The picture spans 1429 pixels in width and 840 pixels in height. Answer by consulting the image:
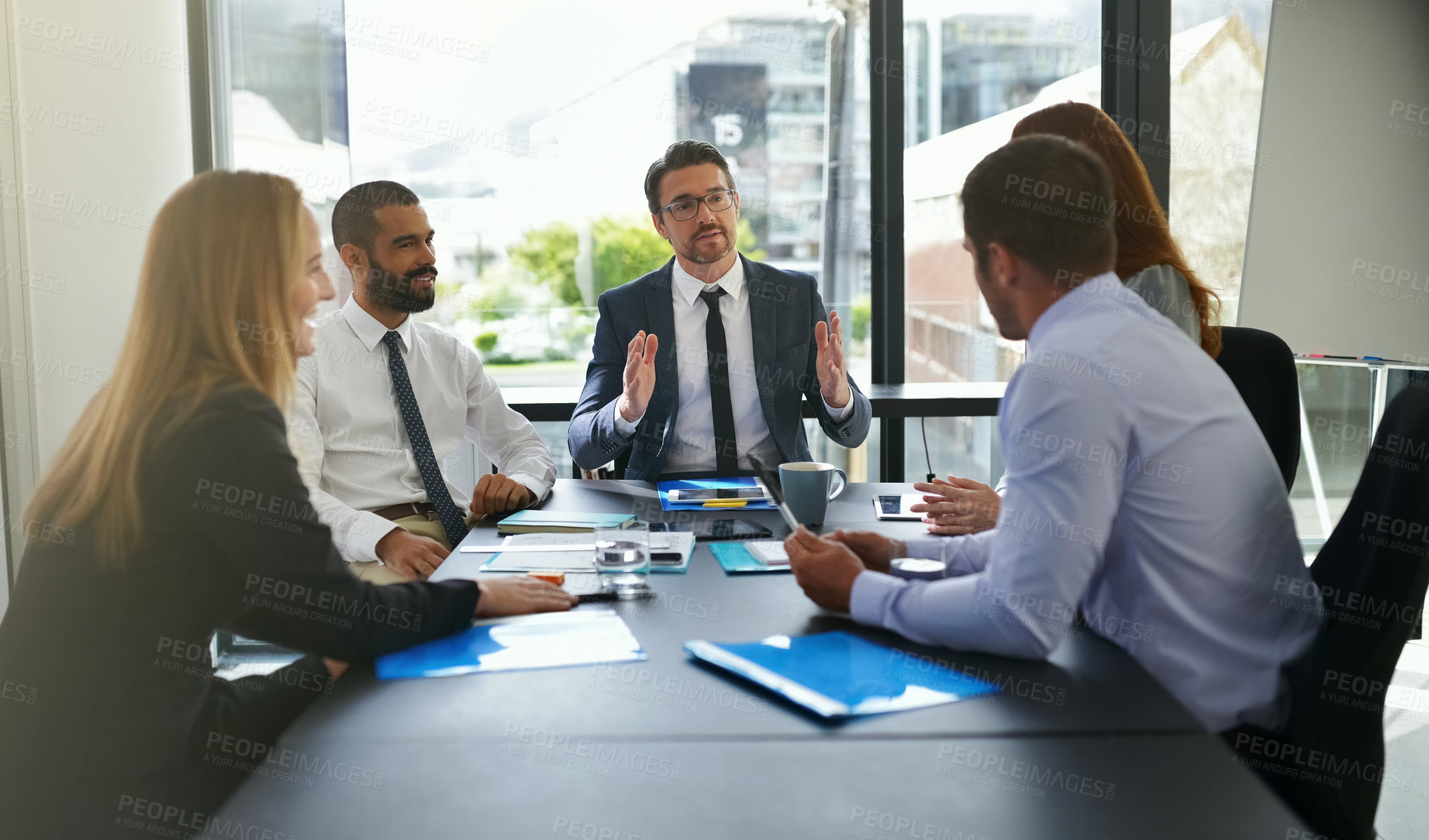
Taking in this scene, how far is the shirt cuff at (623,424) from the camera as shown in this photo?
2.46 metres

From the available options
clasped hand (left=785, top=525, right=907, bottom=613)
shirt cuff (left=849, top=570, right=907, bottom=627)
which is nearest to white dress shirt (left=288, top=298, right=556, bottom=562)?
clasped hand (left=785, top=525, right=907, bottom=613)

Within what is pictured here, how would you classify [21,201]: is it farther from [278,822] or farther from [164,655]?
[278,822]

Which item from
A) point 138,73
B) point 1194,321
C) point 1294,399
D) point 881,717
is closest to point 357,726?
point 881,717

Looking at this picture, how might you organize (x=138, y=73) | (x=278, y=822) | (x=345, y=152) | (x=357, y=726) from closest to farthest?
(x=278, y=822)
(x=357, y=726)
(x=138, y=73)
(x=345, y=152)

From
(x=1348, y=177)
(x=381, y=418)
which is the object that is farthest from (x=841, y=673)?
(x=1348, y=177)

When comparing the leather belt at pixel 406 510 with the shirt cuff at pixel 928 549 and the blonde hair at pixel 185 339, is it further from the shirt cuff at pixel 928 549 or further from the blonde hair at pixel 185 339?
the shirt cuff at pixel 928 549

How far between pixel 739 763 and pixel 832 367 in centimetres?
169

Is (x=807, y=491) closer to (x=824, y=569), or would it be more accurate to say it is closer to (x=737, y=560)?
(x=737, y=560)

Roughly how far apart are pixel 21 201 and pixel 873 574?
2.58m

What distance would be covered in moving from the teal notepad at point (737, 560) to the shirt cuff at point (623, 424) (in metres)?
0.82

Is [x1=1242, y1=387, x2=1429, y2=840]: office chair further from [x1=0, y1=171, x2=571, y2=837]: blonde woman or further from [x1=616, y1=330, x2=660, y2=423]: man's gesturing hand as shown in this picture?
[x1=616, y1=330, x2=660, y2=423]: man's gesturing hand

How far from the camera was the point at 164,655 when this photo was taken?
114cm

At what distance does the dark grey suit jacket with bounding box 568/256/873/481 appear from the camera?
2.67 m

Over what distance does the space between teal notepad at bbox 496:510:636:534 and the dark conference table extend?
0.65 meters
